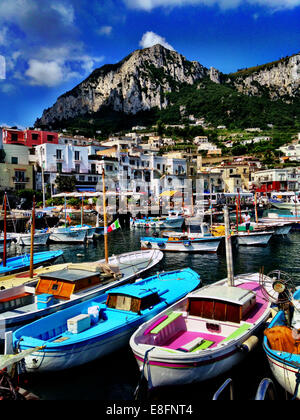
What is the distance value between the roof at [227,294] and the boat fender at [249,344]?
1.34 metres

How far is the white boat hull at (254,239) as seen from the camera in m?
37.1

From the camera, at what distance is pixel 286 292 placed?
14.7 meters

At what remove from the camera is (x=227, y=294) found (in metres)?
12.7

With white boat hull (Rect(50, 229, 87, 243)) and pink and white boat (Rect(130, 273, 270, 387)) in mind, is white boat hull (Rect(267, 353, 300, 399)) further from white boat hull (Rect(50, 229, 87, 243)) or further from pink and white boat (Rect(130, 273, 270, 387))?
white boat hull (Rect(50, 229, 87, 243))

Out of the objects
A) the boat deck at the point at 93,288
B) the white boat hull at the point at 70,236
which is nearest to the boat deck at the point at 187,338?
the boat deck at the point at 93,288

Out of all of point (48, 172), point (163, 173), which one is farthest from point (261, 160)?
point (48, 172)

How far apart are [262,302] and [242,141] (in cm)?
13076

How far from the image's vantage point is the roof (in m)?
12.3

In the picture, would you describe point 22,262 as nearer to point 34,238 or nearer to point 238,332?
point 34,238

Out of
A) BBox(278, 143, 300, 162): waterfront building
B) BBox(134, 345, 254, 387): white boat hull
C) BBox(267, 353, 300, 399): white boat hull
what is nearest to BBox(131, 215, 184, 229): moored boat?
BBox(134, 345, 254, 387): white boat hull

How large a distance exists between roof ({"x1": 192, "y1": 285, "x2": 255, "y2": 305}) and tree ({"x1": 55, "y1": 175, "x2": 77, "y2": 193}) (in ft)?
185

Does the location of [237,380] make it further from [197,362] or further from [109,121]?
[109,121]

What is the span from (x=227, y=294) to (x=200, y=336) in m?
2.13

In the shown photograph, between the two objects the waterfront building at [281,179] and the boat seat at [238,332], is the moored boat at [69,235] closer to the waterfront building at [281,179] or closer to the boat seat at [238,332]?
the boat seat at [238,332]
